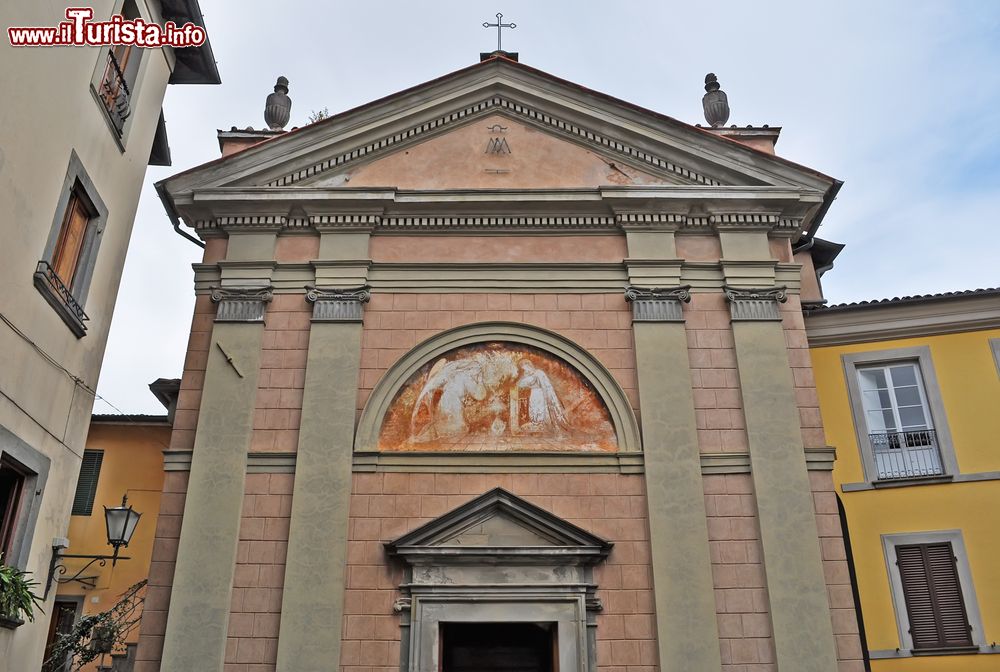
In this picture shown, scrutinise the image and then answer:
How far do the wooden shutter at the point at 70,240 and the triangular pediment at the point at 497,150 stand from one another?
1.85 metres

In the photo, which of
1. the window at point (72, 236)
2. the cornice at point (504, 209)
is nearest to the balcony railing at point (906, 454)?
the cornice at point (504, 209)

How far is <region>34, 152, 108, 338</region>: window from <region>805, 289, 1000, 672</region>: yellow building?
31.9 feet

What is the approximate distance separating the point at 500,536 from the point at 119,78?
711 centimetres

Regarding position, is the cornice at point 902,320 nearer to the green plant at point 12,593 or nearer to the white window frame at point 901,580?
the white window frame at point 901,580

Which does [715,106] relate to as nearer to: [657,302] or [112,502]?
[657,302]

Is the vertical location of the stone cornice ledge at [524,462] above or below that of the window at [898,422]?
below

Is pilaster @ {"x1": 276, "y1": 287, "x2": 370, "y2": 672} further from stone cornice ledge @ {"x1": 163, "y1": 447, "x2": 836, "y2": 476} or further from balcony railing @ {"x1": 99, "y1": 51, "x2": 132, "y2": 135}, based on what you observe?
balcony railing @ {"x1": 99, "y1": 51, "x2": 132, "y2": 135}

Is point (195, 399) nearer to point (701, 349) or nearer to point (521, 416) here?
point (521, 416)

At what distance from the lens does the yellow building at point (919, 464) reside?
1070 cm

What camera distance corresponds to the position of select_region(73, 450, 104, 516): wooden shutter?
→ 14.5 metres

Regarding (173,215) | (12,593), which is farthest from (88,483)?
(12,593)

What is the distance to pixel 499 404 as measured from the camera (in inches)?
410

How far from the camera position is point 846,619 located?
9250 millimetres

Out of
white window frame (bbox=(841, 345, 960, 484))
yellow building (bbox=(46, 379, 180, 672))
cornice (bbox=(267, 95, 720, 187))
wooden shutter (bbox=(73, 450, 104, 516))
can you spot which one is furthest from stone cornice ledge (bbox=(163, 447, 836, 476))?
wooden shutter (bbox=(73, 450, 104, 516))
